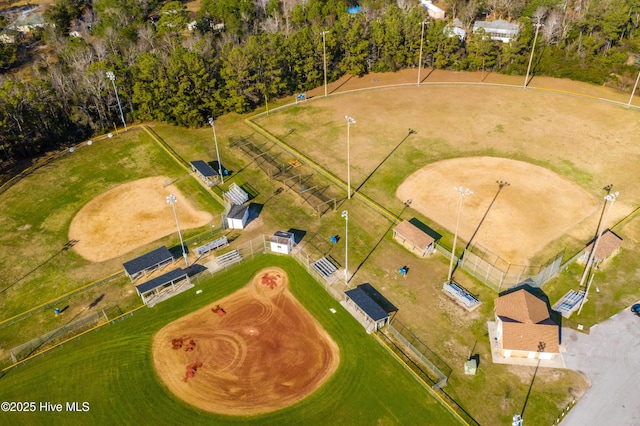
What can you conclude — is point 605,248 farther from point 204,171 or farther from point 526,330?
point 204,171

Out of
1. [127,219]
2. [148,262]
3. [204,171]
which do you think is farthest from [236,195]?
[148,262]

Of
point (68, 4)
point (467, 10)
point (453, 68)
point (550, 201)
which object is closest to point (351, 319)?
point (550, 201)

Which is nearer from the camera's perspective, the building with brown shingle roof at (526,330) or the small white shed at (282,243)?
the building with brown shingle roof at (526,330)

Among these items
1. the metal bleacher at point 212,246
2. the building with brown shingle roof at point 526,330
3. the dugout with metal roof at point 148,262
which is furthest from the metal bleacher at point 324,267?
the building with brown shingle roof at point 526,330

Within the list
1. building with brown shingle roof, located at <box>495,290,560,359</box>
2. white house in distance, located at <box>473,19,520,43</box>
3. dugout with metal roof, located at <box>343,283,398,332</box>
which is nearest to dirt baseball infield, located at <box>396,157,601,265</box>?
building with brown shingle roof, located at <box>495,290,560,359</box>

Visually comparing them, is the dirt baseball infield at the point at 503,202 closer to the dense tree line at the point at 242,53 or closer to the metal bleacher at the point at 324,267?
the metal bleacher at the point at 324,267

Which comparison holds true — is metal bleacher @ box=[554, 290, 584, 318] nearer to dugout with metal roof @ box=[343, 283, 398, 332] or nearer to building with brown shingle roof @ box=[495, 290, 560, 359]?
building with brown shingle roof @ box=[495, 290, 560, 359]

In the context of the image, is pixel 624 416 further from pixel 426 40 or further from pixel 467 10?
pixel 467 10
